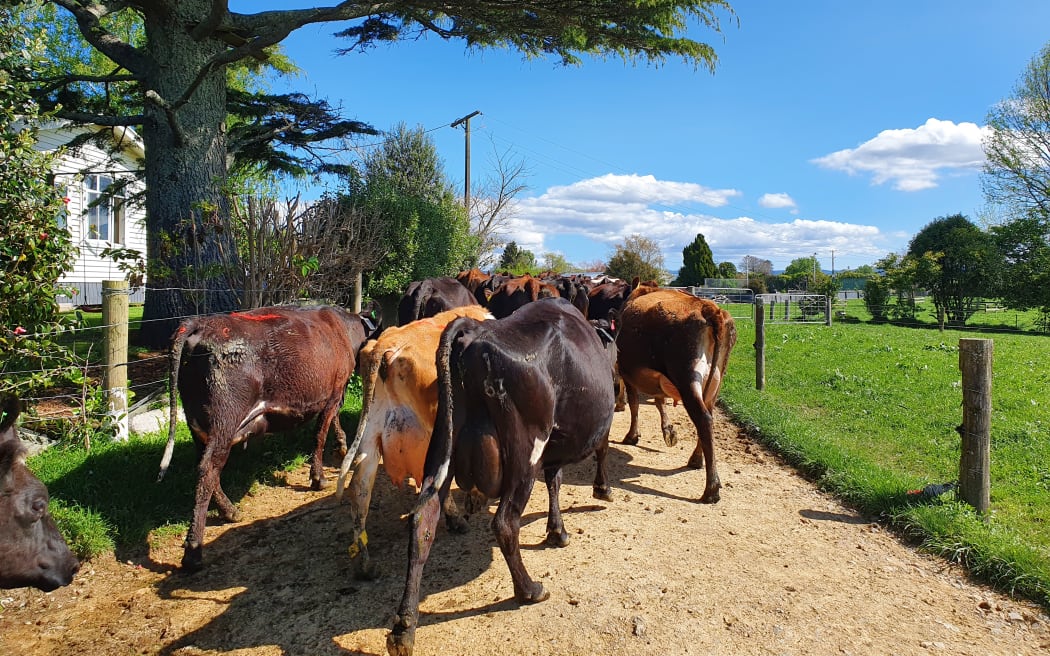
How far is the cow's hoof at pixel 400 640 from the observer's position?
292 centimetres

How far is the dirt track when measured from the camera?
131 inches

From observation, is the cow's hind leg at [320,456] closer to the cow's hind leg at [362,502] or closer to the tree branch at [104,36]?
the cow's hind leg at [362,502]

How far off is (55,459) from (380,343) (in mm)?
3158

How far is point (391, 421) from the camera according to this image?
13.3ft

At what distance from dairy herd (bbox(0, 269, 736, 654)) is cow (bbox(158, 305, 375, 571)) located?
0.04 ft

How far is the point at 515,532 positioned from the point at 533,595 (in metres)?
0.46

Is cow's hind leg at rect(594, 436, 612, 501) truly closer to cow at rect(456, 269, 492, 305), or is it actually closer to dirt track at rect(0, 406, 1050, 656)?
dirt track at rect(0, 406, 1050, 656)

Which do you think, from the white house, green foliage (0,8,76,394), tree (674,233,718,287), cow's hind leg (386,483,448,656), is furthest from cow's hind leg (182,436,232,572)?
tree (674,233,718,287)

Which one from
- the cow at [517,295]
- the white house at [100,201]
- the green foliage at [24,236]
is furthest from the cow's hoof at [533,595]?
the white house at [100,201]

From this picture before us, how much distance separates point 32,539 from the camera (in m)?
3.20

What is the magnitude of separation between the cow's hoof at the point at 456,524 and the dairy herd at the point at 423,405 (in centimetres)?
2

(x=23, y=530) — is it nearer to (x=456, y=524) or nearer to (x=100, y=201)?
(x=456, y=524)

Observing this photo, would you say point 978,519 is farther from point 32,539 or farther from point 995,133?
point 995,133

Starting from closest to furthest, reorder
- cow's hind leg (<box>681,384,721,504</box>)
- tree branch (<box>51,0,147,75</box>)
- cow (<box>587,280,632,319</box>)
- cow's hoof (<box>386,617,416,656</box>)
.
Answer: cow's hoof (<box>386,617,416,656</box>), cow's hind leg (<box>681,384,721,504</box>), tree branch (<box>51,0,147,75</box>), cow (<box>587,280,632,319</box>)
